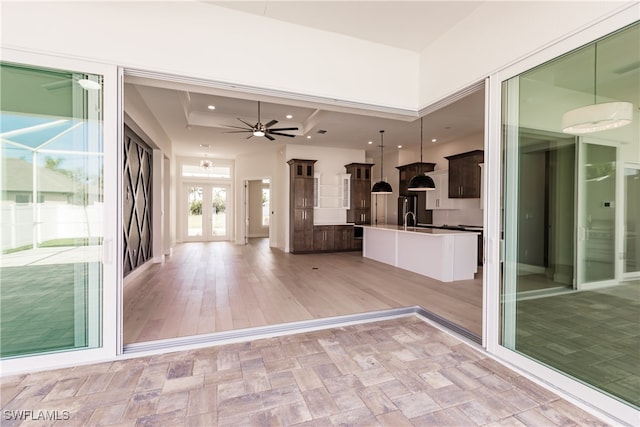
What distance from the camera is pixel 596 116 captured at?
2.02 m

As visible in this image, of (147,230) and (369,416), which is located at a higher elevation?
(147,230)

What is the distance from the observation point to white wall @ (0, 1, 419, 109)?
237 centimetres

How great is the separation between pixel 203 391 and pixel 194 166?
1030 cm

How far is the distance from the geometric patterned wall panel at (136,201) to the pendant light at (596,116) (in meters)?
5.38

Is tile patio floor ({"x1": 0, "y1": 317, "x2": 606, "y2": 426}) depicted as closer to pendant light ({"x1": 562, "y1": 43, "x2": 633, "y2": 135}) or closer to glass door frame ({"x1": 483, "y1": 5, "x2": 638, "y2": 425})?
glass door frame ({"x1": 483, "y1": 5, "x2": 638, "y2": 425})

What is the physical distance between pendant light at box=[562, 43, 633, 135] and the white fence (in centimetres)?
386

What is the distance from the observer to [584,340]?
227 centimetres

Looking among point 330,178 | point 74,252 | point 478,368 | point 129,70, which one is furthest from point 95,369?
point 330,178

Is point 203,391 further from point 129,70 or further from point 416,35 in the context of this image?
point 416,35

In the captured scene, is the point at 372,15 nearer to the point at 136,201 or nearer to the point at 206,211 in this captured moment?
the point at 136,201

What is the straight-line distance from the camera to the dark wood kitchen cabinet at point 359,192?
9.05m

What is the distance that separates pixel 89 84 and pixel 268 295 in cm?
317

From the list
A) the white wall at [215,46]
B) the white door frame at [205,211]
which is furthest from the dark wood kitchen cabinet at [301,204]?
the white wall at [215,46]

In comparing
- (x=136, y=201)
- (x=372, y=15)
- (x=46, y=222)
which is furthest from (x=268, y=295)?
(x=372, y=15)
